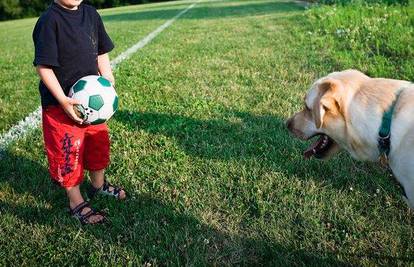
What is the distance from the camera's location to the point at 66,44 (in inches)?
144

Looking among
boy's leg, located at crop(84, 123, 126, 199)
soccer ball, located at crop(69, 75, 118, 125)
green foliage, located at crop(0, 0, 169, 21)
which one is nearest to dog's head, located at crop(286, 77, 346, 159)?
soccer ball, located at crop(69, 75, 118, 125)

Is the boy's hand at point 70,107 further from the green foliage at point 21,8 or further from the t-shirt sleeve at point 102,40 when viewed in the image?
the green foliage at point 21,8

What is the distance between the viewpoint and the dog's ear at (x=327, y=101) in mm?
3027

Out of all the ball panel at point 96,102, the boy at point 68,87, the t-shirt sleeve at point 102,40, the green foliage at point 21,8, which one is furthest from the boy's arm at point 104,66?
the green foliage at point 21,8

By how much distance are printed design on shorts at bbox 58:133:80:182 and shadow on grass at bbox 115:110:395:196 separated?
4.98 ft

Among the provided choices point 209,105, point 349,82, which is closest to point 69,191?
point 349,82

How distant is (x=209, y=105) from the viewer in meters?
6.48

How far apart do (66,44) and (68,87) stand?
40 cm

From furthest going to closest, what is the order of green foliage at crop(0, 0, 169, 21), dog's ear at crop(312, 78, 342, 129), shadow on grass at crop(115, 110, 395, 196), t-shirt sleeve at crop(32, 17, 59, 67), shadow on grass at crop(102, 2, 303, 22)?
green foliage at crop(0, 0, 169, 21)
shadow on grass at crop(102, 2, 303, 22)
shadow on grass at crop(115, 110, 395, 196)
t-shirt sleeve at crop(32, 17, 59, 67)
dog's ear at crop(312, 78, 342, 129)

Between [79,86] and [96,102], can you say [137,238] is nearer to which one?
[96,102]

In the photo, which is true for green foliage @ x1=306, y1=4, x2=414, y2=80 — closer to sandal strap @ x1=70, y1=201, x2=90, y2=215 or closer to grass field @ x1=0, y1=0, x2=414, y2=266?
grass field @ x1=0, y1=0, x2=414, y2=266

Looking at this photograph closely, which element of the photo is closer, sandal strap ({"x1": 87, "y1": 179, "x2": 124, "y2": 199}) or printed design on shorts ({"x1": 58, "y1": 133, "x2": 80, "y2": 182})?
printed design on shorts ({"x1": 58, "y1": 133, "x2": 80, "y2": 182})

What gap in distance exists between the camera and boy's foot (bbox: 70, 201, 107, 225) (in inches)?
146

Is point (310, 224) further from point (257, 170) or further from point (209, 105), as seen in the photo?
point (209, 105)
